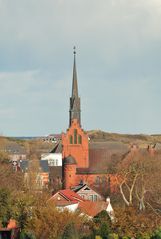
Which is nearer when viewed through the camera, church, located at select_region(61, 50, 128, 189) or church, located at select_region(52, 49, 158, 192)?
church, located at select_region(52, 49, 158, 192)

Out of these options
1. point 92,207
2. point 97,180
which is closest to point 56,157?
point 97,180

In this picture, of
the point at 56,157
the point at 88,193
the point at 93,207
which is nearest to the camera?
the point at 93,207

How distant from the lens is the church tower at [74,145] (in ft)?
311

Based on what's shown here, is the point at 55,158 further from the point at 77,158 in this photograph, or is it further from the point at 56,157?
the point at 77,158

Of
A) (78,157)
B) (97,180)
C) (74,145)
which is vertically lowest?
(97,180)

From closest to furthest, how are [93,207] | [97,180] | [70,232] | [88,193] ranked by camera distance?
[70,232]
[93,207]
[88,193]
[97,180]

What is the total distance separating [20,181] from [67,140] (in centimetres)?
1699

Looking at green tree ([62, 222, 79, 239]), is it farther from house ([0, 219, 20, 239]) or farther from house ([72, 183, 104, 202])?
house ([72, 183, 104, 202])

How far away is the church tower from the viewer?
94750mm

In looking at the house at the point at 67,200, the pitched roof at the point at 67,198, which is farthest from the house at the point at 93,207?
the pitched roof at the point at 67,198

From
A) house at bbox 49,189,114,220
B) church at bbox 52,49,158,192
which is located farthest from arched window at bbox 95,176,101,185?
house at bbox 49,189,114,220

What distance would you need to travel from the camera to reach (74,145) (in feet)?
318

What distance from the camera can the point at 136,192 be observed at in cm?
7844

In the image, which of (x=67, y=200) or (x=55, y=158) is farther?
(x=55, y=158)
